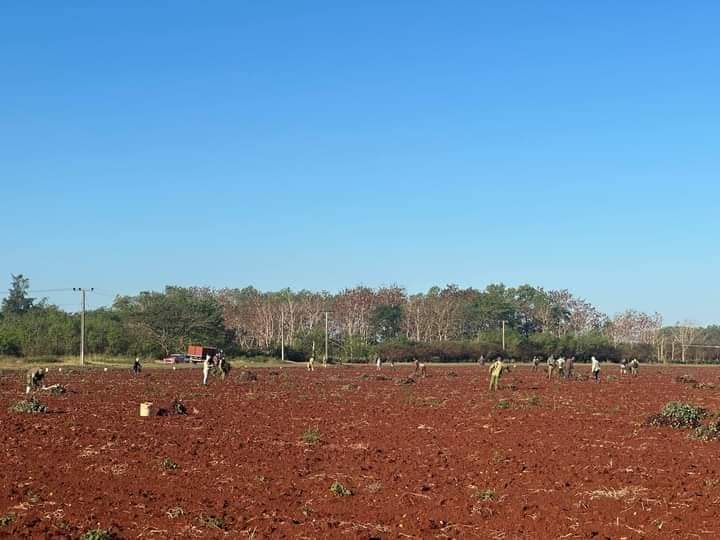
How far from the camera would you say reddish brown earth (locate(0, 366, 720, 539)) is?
42.7 feet

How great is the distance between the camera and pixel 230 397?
37.5 metres

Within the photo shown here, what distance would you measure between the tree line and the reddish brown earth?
73.0 metres

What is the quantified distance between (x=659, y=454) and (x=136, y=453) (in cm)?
1206

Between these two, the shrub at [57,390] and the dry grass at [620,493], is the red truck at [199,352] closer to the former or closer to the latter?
the shrub at [57,390]

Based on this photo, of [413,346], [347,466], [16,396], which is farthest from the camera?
[413,346]

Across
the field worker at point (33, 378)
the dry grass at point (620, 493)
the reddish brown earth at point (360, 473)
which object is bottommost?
the reddish brown earth at point (360, 473)

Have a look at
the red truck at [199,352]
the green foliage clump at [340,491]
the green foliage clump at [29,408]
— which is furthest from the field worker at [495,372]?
the red truck at [199,352]

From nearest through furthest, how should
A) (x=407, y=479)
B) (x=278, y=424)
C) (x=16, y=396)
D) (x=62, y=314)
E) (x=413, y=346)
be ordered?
(x=407, y=479) < (x=278, y=424) < (x=16, y=396) < (x=62, y=314) < (x=413, y=346)

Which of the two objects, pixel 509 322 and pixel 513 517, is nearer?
pixel 513 517

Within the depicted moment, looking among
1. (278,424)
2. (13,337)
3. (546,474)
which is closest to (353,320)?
(13,337)

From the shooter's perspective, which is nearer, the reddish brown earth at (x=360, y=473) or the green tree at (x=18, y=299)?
the reddish brown earth at (x=360, y=473)

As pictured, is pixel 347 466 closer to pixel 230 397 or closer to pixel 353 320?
pixel 230 397

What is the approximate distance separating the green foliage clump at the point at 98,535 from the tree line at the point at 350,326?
283ft

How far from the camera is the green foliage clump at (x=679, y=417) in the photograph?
1024 inches
